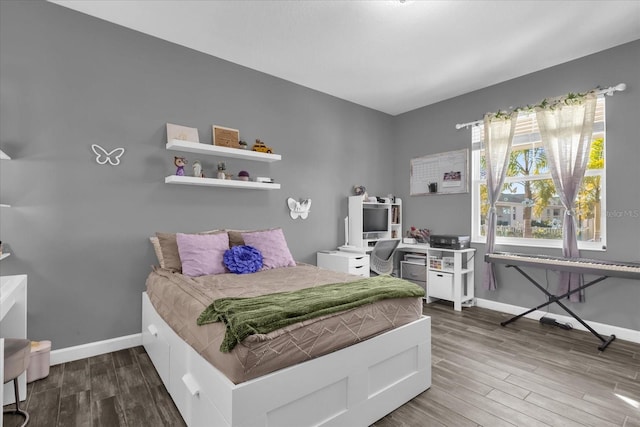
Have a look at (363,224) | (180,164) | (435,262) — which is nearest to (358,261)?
(363,224)

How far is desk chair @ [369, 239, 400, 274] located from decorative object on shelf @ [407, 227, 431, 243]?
80 centimetres

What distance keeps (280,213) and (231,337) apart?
2.52 metres

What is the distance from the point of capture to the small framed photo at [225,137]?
331 cm

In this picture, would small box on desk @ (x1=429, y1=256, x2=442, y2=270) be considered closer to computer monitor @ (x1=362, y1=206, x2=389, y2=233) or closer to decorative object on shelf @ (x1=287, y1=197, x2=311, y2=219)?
computer monitor @ (x1=362, y1=206, x2=389, y2=233)

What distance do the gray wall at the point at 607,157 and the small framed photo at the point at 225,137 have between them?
2776 millimetres

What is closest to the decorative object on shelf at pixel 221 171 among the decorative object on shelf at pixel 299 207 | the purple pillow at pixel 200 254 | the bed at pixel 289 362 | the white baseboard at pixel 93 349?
the purple pillow at pixel 200 254

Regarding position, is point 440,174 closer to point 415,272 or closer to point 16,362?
point 415,272

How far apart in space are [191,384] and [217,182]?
76.4 inches

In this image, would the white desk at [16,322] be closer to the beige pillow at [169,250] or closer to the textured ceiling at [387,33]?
the beige pillow at [169,250]

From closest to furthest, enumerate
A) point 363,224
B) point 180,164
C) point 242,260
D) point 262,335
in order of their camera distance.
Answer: point 262,335, point 242,260, point 180,164, point 363,224

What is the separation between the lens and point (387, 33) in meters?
2.89

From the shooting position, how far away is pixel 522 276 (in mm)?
3725

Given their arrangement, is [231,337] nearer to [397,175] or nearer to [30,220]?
[30,220]

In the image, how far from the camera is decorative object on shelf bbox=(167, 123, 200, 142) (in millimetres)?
3029
